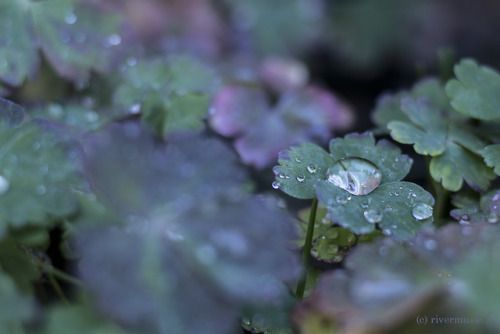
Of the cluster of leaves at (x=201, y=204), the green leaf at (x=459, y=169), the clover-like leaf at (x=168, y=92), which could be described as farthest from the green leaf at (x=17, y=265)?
the green leaf at (x=459, y=169)

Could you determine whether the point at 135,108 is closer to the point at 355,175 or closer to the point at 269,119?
the point at 269,119

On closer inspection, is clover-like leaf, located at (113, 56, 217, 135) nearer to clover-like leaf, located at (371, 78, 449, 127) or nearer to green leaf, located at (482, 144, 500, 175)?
clover-like leaf, located at (371, 78, 449, 127)

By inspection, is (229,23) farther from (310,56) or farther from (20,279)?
(20,279)

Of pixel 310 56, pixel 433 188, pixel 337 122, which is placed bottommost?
pixel 310 56

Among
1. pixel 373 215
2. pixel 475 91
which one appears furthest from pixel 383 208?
pixel 475 91

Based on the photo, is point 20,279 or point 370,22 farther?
point 370,22

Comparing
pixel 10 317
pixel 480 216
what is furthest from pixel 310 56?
pixel 10 317
